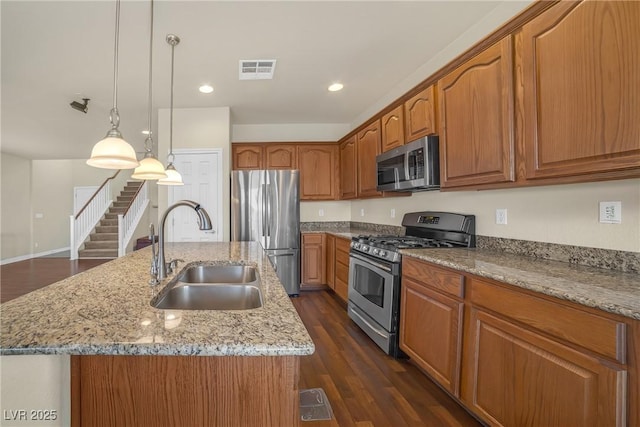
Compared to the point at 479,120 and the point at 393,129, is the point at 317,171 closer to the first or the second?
the point at 393,129

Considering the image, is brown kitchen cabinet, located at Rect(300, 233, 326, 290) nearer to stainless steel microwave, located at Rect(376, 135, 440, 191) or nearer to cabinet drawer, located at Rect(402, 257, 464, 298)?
stainless steel microwave, located at Rect(376, 135, 440, 191)

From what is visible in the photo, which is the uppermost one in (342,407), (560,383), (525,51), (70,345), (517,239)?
(525,51)

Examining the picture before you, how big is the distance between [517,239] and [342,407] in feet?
5.12

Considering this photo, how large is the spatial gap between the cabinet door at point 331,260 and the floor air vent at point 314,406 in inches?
77.1

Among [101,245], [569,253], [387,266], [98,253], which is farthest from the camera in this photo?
[101,245]

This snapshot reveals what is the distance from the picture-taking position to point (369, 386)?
204 cm

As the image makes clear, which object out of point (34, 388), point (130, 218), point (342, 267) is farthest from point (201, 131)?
point (130, 218)

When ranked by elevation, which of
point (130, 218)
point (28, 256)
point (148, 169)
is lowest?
point (28, 256)

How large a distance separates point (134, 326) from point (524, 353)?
1507 millimetres

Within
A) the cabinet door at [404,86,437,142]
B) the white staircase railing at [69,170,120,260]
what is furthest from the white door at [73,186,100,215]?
the cabinet door at [404,86,437,142]

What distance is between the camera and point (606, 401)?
3.27 ft

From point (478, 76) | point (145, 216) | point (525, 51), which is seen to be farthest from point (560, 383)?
point (145, 216)

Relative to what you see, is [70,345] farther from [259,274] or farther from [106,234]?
[106,234]

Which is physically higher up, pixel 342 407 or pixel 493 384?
pixel 493 384
